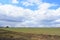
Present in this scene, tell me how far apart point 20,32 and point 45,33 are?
63 centimetres

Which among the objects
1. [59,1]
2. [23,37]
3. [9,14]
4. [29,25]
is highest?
[59,1]

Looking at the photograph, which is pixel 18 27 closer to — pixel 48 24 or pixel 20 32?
pixel 20 32

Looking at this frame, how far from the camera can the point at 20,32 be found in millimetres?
4383

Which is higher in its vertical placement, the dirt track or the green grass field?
the green grass field

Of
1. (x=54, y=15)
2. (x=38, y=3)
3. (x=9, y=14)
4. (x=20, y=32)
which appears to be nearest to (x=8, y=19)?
(x=9, y=14)

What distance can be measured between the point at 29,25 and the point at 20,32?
290 mm

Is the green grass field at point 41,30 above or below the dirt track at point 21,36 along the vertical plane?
above

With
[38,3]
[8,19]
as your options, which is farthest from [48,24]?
[8,19]

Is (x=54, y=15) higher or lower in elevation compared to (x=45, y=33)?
higher

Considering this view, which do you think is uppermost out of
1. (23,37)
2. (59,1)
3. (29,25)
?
(59,1)

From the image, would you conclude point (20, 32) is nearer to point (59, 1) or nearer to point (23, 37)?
point (23, 37)

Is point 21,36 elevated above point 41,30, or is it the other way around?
point 41,30

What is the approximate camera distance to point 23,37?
171 inches

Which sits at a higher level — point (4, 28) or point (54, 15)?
point (54, 15)
